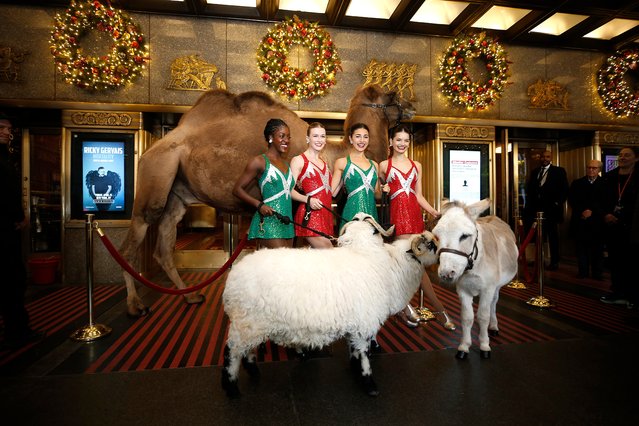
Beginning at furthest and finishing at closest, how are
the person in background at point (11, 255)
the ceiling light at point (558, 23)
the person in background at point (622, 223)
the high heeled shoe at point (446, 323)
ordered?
1. the ceiling light at point (558, 23)
2. the person in background at point (622, 223)
3. the high heeled shoe at point (446, 323)
4. the person in background at point (11, 255)

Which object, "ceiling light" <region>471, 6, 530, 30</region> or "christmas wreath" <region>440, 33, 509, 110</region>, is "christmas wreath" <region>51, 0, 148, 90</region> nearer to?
"christmas wreath" <region>440, 33, 509, 110</region>

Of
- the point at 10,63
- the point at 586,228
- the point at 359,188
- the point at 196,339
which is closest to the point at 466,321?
the point at 359,188

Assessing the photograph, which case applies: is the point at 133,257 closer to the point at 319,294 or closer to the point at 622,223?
the point at 319,294

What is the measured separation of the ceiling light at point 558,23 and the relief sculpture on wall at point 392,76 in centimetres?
309

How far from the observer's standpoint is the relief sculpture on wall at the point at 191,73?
620 cm

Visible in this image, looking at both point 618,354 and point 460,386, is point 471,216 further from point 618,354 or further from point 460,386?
point 618,354

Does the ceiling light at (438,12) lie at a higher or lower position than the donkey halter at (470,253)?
higher

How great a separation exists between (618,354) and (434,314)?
1.67 m

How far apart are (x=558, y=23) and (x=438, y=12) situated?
9.15 feet

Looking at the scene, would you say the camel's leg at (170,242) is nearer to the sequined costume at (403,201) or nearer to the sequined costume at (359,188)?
the sequined costume at (359,188)

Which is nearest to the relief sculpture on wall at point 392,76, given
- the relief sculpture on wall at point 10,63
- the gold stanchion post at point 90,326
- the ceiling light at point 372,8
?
the ceiling light at point 372,8

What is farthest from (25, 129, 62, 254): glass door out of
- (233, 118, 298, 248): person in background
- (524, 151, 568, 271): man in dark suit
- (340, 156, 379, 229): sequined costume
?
(524, 151, 568, 271): man in dark suit

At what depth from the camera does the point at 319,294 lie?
2064mm

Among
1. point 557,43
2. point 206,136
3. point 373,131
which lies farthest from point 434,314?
point 557,43
